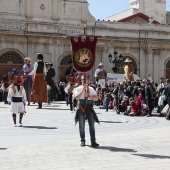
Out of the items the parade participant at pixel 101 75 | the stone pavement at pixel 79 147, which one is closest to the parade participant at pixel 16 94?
the stone pavement at pixel 79 147

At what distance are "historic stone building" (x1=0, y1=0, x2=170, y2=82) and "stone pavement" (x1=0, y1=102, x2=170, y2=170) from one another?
20.9 m

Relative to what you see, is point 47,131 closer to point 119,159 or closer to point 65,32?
point 119,159

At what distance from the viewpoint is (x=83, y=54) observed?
1085cm

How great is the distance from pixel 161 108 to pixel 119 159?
1037 centimetres

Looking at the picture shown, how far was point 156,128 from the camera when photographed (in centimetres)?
1269

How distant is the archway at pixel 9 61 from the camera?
3375 centimetres

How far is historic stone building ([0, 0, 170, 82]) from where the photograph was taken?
3403 centimetres

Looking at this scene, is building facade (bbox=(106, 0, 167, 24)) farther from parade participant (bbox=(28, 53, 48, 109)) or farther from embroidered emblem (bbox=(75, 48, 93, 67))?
embroidered emblem (bbox=(75, 48, 93, 67))

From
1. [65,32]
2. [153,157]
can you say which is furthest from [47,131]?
[65,32]

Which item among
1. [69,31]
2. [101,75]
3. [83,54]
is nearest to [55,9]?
[69,31]

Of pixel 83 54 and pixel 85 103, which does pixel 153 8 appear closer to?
pixel 83 54

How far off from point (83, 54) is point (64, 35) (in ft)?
80.7

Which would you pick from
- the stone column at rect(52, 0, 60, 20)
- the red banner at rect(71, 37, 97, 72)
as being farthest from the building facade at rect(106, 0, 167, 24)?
the red banner at rect(71, 37, 97, 72)

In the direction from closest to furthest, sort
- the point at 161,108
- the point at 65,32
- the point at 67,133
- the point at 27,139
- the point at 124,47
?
the point at 27,139 < the point at 67,133 < the point at 161,108 < the point at 65,32 < the point at 124,47
